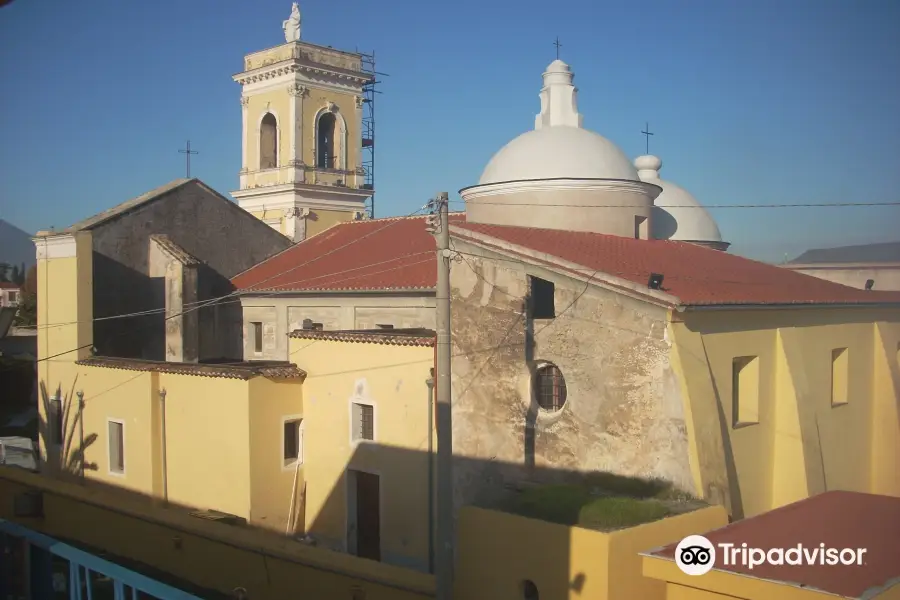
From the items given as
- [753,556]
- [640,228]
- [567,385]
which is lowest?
Result: [753,556]

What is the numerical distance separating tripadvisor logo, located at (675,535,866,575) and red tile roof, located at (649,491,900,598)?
0.06 metres

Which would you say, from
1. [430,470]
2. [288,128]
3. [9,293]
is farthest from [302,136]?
[9,293]

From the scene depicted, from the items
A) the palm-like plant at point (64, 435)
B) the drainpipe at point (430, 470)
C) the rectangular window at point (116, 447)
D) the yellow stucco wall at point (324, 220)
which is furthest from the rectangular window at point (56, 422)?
the drainpipe at point (430, 470)

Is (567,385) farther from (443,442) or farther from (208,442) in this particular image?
(208,442)

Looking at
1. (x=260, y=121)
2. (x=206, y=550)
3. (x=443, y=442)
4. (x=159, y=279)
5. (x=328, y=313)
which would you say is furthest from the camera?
(x=260, y=121)

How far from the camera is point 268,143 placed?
34.4 metres

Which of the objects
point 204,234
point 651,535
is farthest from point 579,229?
point 204,234

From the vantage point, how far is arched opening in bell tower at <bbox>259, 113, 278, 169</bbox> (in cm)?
3391

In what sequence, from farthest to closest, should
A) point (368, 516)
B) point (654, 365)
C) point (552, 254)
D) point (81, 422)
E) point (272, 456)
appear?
point (81, 422), point (272, 456), point (368, 516), point (552, 254), point (654, 365)

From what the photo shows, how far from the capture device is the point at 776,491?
14.0 m

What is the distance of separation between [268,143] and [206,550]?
23995 millimetres

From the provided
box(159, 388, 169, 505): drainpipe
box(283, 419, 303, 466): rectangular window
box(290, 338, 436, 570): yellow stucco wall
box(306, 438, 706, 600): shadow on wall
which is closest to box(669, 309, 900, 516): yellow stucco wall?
box(306, 438, 706, 600): shadow on wall

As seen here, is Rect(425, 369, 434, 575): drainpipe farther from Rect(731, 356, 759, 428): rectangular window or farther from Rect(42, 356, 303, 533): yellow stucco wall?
Rect(731, 356, 759, 428): rectangular window

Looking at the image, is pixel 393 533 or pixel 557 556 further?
pixel 393 533
